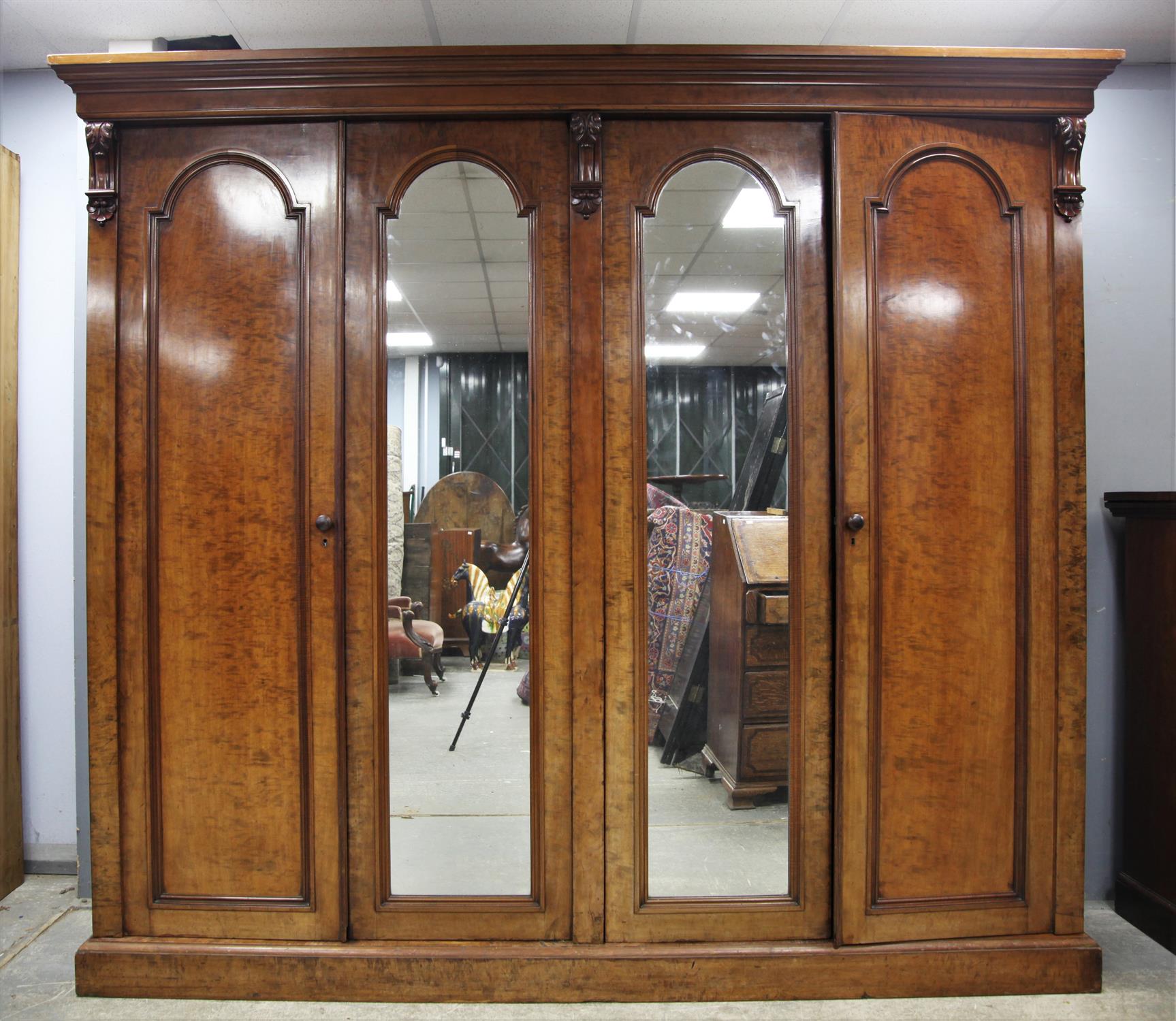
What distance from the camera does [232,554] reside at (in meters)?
1.82

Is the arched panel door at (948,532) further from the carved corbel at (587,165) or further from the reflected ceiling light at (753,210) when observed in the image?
the carved corbel at (587,165)

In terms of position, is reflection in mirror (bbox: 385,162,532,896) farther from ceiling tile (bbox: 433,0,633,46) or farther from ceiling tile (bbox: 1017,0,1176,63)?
ceiling tile (bbox: 1017,0,1176,63)

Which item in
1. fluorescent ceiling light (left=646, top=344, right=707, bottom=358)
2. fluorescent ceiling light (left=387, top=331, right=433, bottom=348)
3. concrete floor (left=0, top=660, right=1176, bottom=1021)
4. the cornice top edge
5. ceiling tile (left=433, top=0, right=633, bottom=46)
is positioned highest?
ceiling tile (left=433, top=0, right=633, bottom=46)

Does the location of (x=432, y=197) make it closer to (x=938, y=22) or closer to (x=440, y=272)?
(x=440, y=272)

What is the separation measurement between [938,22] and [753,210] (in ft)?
3.49

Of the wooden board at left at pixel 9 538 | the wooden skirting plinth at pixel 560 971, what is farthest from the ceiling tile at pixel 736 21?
the wooden skirting plinth at pixel 560 971

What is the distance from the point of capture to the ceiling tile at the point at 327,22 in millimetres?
2111

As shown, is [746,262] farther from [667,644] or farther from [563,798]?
[563,798]

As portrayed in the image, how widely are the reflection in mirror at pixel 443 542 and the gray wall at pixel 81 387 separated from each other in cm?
123

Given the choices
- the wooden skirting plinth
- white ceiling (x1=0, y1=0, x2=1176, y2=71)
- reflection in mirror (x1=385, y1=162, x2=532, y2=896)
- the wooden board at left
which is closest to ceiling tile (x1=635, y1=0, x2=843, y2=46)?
white ceiling (x1=0, y1=0, x2=1176, y2=71)

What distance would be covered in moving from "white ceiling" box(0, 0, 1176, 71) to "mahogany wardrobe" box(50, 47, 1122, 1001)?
540 millimetres

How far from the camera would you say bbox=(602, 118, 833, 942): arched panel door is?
180cm

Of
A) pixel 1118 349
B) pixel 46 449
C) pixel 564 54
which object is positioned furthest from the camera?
pixel 46 449

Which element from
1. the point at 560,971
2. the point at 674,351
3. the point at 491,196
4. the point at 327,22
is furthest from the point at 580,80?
the point at 560,971
